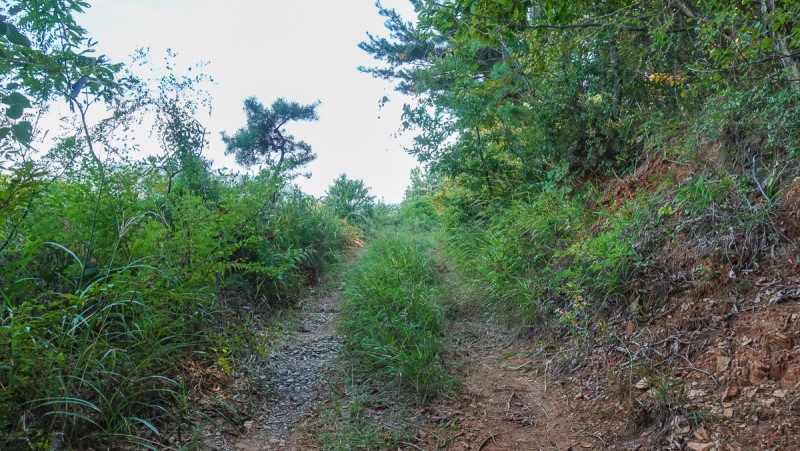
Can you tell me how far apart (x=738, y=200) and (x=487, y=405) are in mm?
2547

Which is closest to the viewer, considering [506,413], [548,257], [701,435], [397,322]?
[701,435]

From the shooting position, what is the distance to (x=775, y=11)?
2.92 m

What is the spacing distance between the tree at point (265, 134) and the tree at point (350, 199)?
271cm

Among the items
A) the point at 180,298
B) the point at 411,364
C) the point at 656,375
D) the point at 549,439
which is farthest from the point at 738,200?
the point at 180,298

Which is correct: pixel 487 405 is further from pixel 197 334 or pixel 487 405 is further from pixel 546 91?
pixel 546 91

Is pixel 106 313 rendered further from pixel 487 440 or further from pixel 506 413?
pixel 506 413

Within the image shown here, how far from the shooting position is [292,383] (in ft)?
11.9

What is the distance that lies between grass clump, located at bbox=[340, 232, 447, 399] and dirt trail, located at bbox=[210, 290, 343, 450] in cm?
26

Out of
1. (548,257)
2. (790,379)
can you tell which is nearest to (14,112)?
(790,379)

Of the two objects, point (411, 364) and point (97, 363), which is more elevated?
point (97, 363)

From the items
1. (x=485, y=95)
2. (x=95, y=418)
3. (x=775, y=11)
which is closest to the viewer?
(x=95, y=418)

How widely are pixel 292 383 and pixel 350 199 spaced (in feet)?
26.8

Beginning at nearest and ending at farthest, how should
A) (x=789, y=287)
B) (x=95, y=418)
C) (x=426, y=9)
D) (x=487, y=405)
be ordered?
(x=95, y=418), (x=789, y=287), (x=487, y=405), (x=426, y=9)

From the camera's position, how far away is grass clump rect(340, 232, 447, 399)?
11.3 ft
